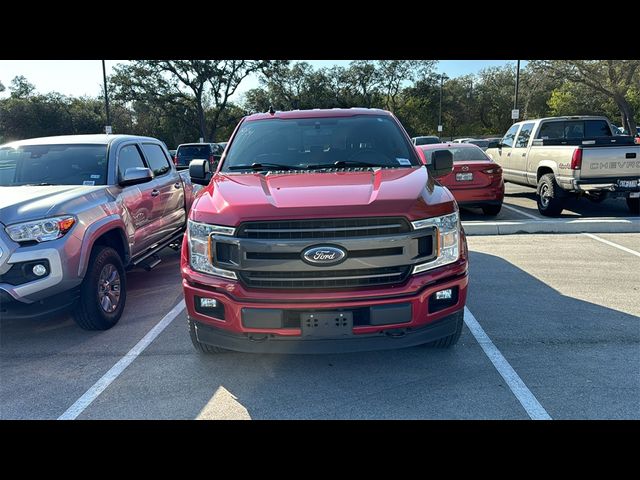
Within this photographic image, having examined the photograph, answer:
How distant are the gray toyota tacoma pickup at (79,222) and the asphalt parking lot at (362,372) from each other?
1.59 feet

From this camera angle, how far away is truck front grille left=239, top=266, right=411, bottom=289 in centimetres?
315

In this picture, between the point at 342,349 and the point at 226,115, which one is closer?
the point at 342,349

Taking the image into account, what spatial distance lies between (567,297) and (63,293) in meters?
5.04

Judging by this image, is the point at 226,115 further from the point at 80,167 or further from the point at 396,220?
the point at 396,220

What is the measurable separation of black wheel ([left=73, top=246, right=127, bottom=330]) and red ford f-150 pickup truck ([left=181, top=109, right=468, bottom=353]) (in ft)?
4.81

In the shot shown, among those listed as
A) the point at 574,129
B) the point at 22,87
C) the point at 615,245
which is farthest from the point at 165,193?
the point at 22,87

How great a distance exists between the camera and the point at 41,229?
4.01 meters

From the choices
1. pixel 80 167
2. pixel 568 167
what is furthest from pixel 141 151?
pixel 568 167

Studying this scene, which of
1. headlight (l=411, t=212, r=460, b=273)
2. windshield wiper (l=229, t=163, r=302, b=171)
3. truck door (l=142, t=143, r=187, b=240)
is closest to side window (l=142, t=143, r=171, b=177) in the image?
truck door (l=142, t=143, r=187, b=240)

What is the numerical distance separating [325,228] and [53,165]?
3.78 metres

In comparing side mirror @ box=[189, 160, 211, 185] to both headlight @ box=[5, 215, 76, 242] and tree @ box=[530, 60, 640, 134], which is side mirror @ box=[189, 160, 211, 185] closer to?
headlight @ box=[5, 215, 76, 242]

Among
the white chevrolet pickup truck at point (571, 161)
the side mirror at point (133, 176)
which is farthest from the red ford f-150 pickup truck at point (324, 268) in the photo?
the white chevrolet pickup truck at point (571, 161)

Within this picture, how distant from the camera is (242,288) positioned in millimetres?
3197

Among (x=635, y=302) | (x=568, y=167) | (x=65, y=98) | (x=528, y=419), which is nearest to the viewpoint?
(x=528, y=419)
